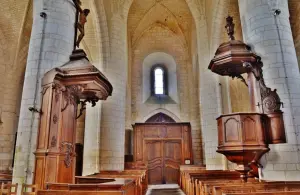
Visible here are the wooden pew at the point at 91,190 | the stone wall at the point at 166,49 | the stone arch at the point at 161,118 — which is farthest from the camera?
the stone arch at the point at 161,118

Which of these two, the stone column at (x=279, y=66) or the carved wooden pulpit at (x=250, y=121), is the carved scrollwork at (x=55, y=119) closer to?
the carved wooden pulpit at (x=250, y=121)

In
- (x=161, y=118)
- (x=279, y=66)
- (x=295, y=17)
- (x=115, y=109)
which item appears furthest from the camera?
(x=161, y=118)

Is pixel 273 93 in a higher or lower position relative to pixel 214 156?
higher

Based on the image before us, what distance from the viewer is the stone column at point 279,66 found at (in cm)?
518

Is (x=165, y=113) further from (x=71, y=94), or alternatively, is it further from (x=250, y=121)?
(x=71, y=94)

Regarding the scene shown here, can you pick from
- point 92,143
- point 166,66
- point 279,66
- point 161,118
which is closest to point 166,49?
point 166,66

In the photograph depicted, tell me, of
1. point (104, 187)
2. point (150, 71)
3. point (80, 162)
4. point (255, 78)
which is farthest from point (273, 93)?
point (150, 71)

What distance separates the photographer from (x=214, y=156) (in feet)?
30.6

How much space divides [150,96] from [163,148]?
12.2 feet

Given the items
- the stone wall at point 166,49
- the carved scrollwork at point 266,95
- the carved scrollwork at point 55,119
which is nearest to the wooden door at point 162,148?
the stone wall at point 166,49

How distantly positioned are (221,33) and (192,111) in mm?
5695

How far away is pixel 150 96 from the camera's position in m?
15.5

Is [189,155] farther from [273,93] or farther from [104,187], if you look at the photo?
[104,187]

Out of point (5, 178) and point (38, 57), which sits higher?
point (38, 57)
